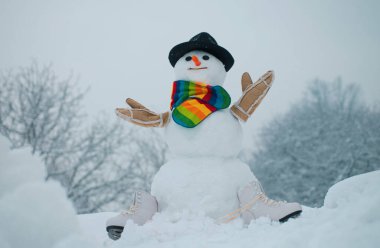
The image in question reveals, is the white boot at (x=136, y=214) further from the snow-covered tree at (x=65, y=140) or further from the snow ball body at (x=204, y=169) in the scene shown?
the snow-covered tree at (x=65, y=140)

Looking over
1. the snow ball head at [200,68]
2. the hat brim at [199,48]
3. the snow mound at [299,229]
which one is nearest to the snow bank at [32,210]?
the snow mound at [299,229]

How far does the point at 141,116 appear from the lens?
2.88 m

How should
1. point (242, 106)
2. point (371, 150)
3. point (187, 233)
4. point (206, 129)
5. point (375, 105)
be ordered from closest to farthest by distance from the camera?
point (187, 233) < point (206, 129) < point (242, 106) < point (371, 150) < point (375, 105)

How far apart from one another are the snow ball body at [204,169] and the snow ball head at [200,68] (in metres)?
0.01

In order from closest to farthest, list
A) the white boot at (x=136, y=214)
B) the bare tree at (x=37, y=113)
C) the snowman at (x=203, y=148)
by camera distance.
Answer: the white boot at (x=136, y=214)
the snowman at (x=203, y=148)
the bare tree at (x=37, y=113)


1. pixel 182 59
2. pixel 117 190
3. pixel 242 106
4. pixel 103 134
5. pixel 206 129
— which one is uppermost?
pixel 182 59

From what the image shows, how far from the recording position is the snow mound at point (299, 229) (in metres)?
1.04

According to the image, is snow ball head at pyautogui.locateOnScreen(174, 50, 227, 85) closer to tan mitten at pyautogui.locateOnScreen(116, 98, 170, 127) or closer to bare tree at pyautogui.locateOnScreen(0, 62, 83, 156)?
tan mitten at pyautogui.locateOnScreen(116, 98, 170, 127)

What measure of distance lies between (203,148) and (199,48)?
3.35 feet

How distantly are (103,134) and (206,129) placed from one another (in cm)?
857

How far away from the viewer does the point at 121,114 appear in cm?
288

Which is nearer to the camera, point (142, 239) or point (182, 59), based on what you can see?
point (142, 239)

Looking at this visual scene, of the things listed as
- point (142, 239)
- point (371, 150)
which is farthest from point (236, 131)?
point (371, 150)

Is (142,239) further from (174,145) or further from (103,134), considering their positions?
(103,134)
